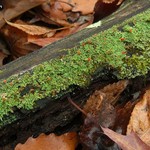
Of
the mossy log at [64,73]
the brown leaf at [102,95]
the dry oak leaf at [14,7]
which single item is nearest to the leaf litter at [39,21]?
the dry oak leaf at [14,7]

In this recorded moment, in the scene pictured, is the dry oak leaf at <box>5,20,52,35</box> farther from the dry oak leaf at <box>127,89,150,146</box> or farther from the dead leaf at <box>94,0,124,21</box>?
the dry oak leaf at <box>127,89,150,146</box>

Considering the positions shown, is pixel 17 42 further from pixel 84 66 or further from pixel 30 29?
pixel 84 66

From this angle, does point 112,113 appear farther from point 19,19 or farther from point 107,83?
point 19,19

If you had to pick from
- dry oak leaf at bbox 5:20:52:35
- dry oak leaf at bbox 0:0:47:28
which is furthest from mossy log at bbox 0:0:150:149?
dry oak leaf at bbox 0:0:47:28

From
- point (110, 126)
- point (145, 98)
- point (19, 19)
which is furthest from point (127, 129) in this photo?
point (19, 19)

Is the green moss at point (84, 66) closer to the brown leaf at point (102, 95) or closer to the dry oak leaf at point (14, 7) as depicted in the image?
the brown leaf at point (102, 95)

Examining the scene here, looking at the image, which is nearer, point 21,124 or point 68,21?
point 21,124

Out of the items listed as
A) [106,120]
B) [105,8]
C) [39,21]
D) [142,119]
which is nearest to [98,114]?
[106,120]
